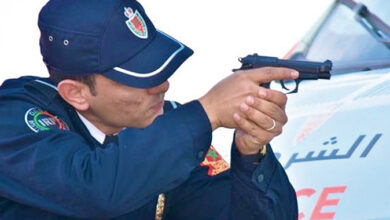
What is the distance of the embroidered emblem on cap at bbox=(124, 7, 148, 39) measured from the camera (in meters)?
2.92

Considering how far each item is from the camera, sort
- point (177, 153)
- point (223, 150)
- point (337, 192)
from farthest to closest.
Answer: point (223, 150) → point (337, 192) → point (177, 153)

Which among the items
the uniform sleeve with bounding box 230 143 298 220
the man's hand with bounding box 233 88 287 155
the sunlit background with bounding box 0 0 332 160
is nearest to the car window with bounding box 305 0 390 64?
the sunlit background with bounding box 0 0 332 160

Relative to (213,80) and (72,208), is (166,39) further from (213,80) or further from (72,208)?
(213,80)

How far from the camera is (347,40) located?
4.56 m

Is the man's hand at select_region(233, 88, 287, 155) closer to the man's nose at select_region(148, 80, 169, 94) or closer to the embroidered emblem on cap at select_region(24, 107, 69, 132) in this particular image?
the man's nose at select_region(148, 80, 169, 94)

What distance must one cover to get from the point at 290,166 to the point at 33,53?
5570 mm

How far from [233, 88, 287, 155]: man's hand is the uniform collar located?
1.86 feet

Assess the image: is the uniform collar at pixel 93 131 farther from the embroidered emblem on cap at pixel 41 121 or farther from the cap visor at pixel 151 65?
the cap visor at pixel 151 65

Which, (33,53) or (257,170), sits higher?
(257,170)

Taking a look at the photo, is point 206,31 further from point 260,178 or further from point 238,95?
point 238,95

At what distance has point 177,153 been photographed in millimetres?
2561

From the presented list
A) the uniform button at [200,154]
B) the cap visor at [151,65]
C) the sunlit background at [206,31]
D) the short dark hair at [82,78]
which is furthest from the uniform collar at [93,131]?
the sunlit background at [206,31]

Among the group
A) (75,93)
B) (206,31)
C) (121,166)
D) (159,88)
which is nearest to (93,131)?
(75,93)

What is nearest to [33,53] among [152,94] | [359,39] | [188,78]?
[188,78]
